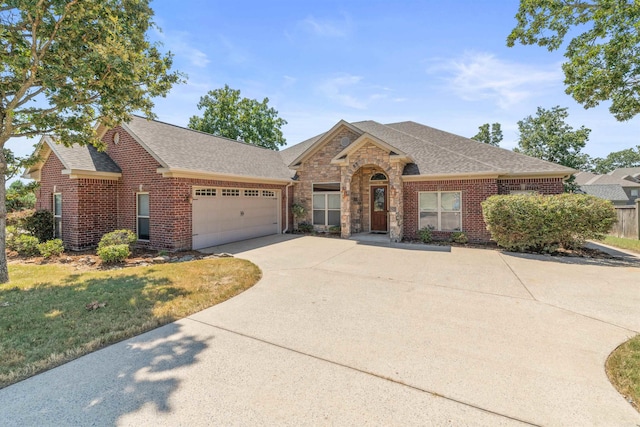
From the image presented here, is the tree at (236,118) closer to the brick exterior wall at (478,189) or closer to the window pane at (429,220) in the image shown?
→ the window pane at (429,220)

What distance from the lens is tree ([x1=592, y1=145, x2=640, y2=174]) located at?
245ft

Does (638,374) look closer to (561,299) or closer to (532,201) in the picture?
(561,299)

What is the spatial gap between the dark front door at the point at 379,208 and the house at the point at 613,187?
27.7 m

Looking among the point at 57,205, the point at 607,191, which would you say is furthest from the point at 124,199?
the point at 607,191

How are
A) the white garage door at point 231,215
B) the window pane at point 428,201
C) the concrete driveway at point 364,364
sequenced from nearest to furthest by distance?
the concrete driveway at point 364,364 → the white garage door at point 231,215 → the window pane at point 428,201

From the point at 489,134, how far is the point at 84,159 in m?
34.2

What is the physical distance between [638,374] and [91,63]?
1015 centimetres

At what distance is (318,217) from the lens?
14648 mm

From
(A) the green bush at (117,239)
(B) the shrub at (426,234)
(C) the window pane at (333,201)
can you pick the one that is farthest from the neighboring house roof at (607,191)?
(A) the green bush at (117,239)

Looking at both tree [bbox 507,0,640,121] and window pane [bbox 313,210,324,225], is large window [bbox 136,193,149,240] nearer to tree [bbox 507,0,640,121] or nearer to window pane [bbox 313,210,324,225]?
window pane [bbox 313,210,324,225]

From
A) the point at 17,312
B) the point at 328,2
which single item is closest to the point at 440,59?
the point at 328,2

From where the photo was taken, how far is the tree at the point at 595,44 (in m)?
8.48

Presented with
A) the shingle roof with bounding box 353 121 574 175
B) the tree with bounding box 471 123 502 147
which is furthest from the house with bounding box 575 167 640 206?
the shingle roof with bounding box 353 121 574 175

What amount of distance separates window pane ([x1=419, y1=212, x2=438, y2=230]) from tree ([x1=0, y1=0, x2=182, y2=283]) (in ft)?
36.8
